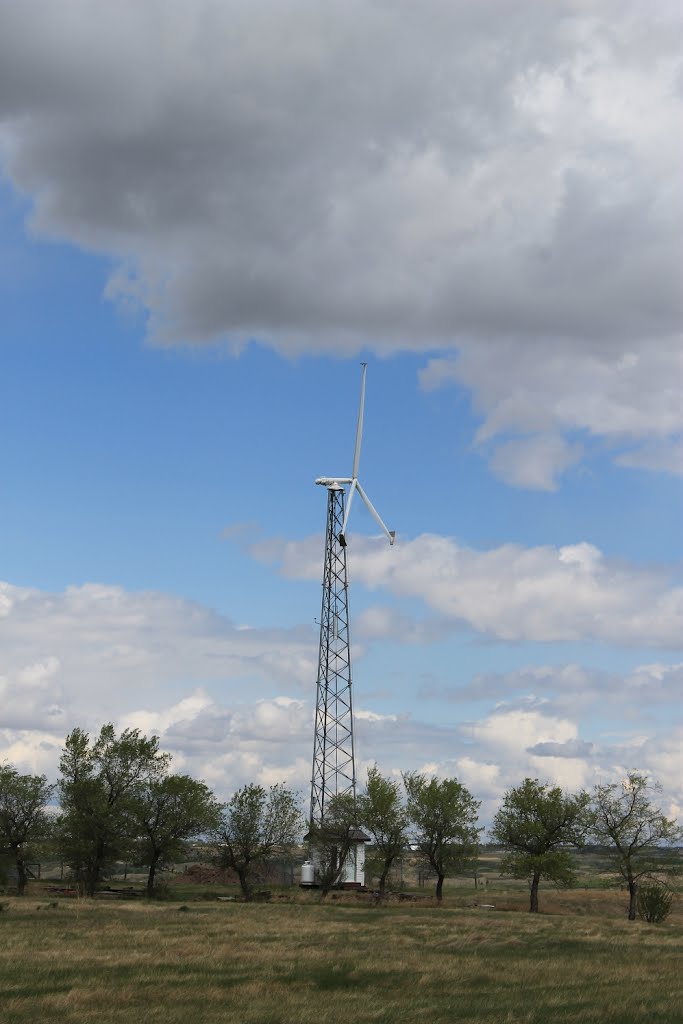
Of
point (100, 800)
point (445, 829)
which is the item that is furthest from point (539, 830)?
point (100, 800)

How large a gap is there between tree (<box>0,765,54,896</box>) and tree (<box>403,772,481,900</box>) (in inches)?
1243

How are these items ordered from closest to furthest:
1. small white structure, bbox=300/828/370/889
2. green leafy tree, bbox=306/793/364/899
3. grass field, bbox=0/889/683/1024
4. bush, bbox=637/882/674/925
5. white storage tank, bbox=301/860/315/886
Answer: grass field, bbox=0/889/683/1024 < bush, bbox=637/882/674/925 < green leafy tree, bbox=306/793/364/899 < small white structure, bbox=300/828/370/889 < white storage tank, bbox=301/860/315/886

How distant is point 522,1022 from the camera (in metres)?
27.2

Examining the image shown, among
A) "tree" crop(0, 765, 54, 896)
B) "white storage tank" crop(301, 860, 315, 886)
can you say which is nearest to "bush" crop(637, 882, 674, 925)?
"white storage tank" crop(301, 860, 315, 886)

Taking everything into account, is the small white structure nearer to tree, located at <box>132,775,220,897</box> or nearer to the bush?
tree, located at <box>132,775,220,897</box>

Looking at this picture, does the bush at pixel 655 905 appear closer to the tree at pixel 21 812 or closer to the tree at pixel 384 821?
the tree at pixel 384 821

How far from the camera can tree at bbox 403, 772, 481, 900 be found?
279ft

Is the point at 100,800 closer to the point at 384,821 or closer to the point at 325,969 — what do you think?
the point at 384,821

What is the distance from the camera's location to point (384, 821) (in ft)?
278

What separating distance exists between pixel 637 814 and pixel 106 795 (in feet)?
140

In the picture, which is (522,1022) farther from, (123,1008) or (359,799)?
(359,799)

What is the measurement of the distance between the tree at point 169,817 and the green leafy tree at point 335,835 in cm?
869

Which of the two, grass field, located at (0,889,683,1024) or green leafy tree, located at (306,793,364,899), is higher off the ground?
green leafy tree, located at (306,793,364,899)

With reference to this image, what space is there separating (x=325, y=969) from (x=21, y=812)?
58.5 metres
